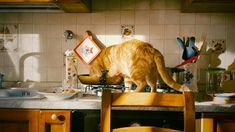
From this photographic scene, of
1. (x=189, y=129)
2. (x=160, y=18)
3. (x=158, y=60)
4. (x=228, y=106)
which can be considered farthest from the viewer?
(x=160, y=18)

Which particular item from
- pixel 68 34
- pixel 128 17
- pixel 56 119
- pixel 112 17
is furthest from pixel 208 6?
pixel 56 119

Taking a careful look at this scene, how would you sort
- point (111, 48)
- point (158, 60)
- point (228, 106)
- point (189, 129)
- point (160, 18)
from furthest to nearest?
point (160, 18) < point (111, 48) < point (158, 60) < point (228, 106) < point (189, 129)

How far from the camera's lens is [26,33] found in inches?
88.9

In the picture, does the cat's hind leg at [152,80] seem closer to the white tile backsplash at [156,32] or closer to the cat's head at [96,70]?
the cat's head at [96,70]

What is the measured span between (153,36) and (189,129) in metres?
1.15

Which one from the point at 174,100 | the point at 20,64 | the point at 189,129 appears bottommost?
the point at 189,129

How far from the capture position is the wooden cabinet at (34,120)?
5.32ft

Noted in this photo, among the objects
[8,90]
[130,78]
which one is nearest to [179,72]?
[130,78]

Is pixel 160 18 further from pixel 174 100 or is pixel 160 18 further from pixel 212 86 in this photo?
pixel 174 100

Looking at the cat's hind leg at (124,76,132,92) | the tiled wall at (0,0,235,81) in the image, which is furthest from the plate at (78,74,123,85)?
the tiled wall at (0,0,235,81)

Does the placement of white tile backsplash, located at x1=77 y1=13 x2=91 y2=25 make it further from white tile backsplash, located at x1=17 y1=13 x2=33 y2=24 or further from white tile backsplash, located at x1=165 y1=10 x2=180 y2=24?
white tile backsplash, located at x1=165 y1=10 x2=180 y2=24

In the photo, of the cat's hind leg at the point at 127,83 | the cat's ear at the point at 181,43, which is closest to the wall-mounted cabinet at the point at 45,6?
the cat's hind leg at the point at 127,83

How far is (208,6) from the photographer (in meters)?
1.98

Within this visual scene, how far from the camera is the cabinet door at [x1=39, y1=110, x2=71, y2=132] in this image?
5.32ft
